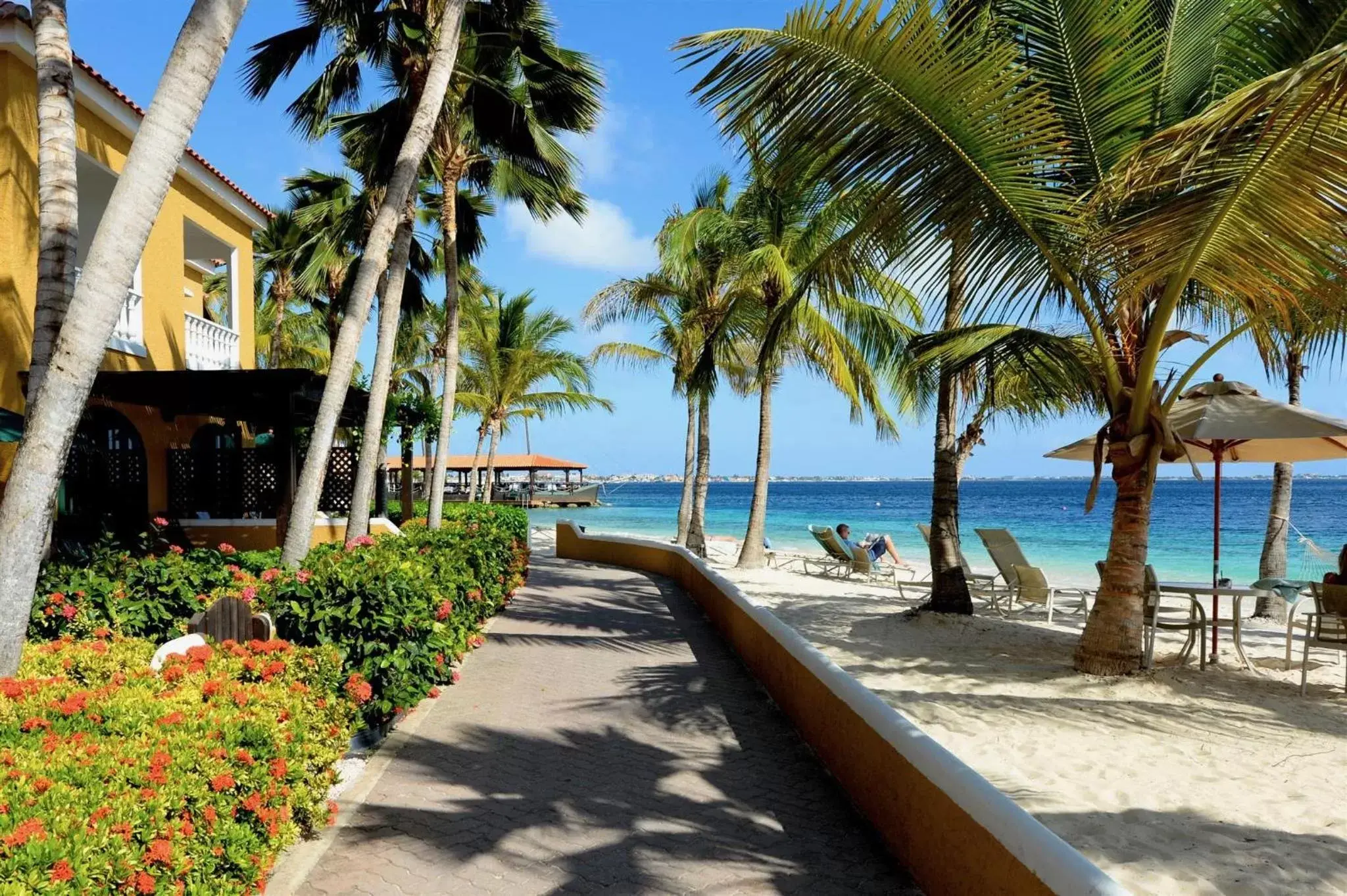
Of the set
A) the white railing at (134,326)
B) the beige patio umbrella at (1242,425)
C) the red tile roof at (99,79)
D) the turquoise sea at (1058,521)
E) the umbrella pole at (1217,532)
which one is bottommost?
the turquoise sea at (1058,521)

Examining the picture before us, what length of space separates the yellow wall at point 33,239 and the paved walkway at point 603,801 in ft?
20.6

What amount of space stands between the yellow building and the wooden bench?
3683mm

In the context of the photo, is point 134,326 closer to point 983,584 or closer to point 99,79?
point 99,79

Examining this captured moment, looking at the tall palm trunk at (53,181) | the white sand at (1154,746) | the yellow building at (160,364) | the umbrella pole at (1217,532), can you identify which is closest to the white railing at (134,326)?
the yellow building at (160,364)

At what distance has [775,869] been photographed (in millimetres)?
3768

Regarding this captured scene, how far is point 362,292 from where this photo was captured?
817cm

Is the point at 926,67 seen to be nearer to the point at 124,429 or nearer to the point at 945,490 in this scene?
the point at 945,490

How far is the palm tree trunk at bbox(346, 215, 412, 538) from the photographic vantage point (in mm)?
9406

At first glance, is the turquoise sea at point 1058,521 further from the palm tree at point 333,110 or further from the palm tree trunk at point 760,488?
the palm tree at point 333,110

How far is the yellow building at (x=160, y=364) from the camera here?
890cm

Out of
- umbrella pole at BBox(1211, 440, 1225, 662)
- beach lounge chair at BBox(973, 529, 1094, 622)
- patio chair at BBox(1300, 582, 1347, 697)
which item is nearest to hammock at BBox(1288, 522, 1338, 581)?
umbrella pole at BBox(1211, 440, 1225, 662)

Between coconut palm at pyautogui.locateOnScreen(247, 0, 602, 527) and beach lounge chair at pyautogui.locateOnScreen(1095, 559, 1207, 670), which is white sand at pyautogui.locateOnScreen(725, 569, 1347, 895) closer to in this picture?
beach lounge chair at pyautogui.locateOnScreen(1095, 559, 1207, 670)

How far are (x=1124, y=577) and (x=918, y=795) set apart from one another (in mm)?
4100

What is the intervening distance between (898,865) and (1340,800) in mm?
2527
